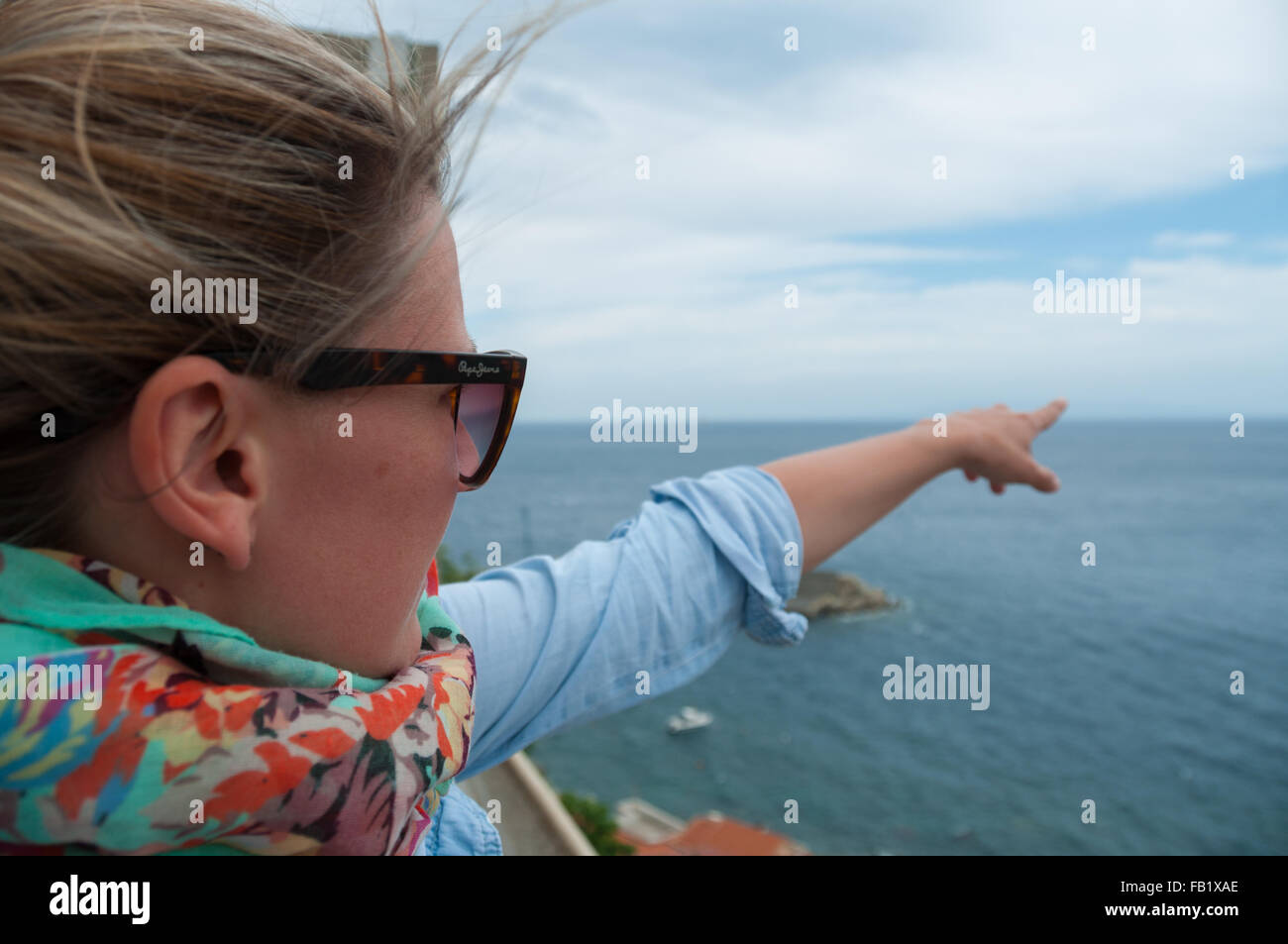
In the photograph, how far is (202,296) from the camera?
2.51ft

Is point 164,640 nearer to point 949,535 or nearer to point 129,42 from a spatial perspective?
point 129,42

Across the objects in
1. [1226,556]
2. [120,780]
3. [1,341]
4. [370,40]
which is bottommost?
[1226,556]

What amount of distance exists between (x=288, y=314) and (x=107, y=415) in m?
0.20

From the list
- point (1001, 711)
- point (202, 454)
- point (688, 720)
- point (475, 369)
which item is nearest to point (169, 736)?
point (202, 454)

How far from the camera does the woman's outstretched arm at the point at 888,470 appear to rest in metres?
1.68

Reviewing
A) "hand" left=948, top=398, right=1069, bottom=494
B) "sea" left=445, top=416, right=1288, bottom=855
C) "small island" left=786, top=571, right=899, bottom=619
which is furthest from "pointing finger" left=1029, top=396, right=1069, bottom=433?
"small island" left=786, top=571, right=899, bottom=619

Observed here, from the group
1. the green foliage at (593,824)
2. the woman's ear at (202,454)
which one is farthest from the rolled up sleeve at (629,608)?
the green foliage at (593,824)

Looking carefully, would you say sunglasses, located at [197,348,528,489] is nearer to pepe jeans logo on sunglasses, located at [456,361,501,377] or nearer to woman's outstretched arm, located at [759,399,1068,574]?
pepe jeans logo on sunglasses, located at [456,361,501,377]

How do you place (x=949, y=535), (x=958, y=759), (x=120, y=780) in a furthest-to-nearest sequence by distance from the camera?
(x=949, y=535) → (x=958, y=759) → (x=120, y=780)

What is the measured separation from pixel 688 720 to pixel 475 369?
178 ft

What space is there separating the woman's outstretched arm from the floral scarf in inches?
40.6

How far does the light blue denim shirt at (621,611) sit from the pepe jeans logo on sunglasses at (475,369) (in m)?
0.54

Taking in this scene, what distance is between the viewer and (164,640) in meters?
0.78
